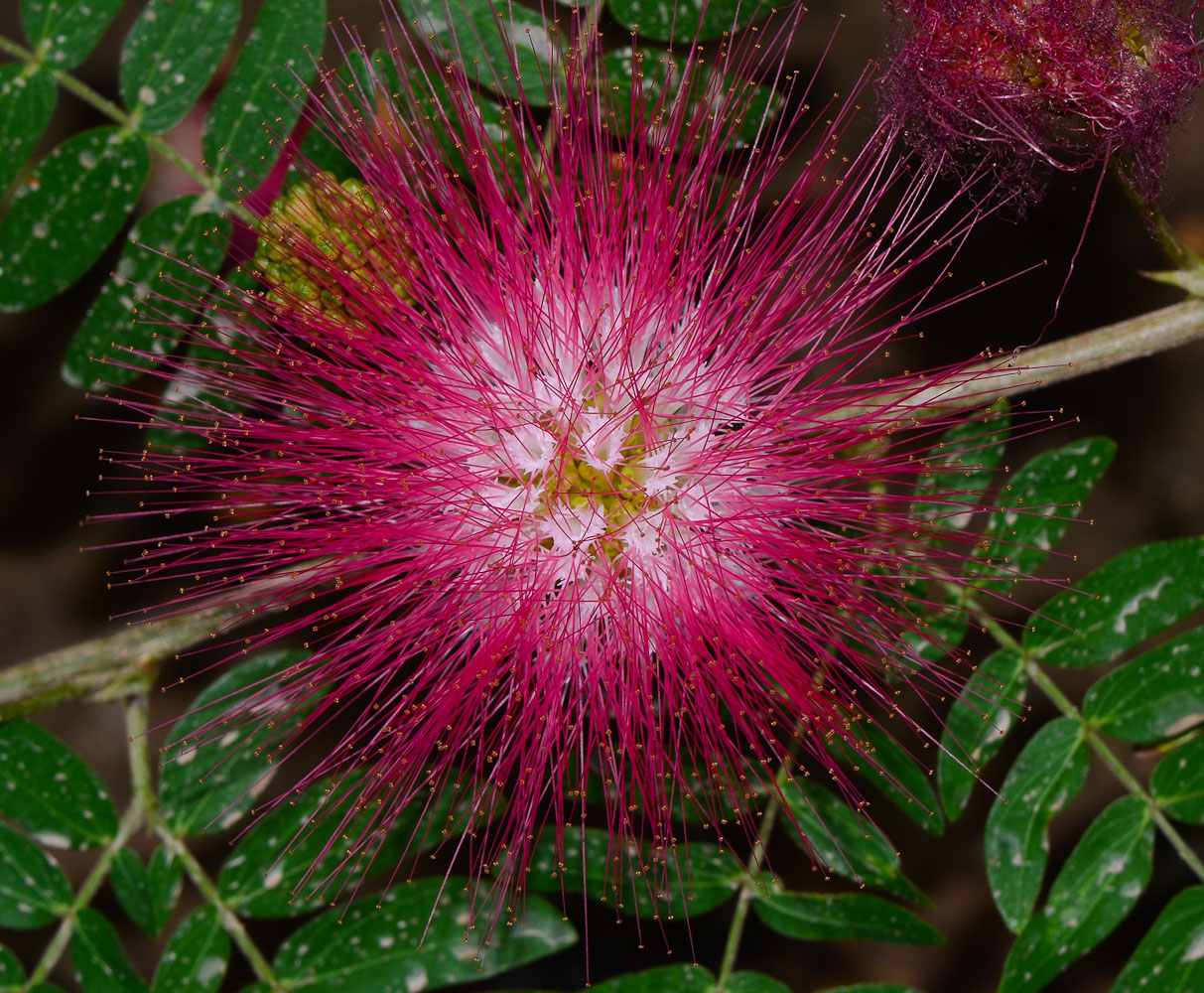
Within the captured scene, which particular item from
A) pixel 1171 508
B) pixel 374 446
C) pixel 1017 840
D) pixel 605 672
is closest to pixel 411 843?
pixel 605 672

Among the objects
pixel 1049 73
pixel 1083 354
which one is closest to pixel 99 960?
pixel 1083 354

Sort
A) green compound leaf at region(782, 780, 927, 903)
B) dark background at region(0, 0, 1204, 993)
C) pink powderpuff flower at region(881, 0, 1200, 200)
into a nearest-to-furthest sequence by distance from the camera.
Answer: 1. pink powderpuff flower at region(881, 0, 1200, 200)
2. green compound leaf at region(782, 780, 927, 903)
3. dark background at region(0, 0, 1204, 993)

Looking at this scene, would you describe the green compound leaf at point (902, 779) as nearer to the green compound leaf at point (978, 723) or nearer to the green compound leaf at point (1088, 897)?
the green compound leaf at point (978, 723)

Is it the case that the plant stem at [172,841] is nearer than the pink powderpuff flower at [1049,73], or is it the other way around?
the pink powderpuff flower at [1049,73]

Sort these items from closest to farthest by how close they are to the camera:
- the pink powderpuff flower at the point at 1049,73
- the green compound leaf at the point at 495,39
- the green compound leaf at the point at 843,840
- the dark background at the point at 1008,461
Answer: the pink powderpuff flower at the point at 1049,73 → the green compound leaf at the point at 495,39 → the green compound leaf at the point at 843,840 → the dark background at the point at 1008,461

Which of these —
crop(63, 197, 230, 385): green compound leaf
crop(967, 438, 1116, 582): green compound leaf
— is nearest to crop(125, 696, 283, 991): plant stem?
crop(63, 197, 230, 385): green compound leaf

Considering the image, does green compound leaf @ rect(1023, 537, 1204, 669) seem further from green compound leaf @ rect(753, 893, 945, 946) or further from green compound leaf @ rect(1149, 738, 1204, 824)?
green compound leaf @ rect(753, 893, 945, 946)

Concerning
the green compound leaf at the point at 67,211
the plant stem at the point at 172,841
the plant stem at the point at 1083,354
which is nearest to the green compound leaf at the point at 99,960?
the plant stem at the point at 172,841
